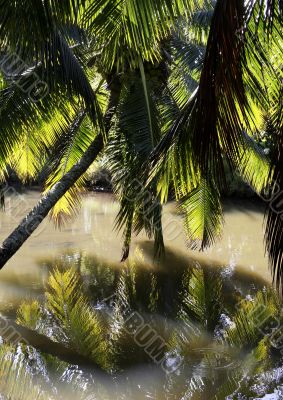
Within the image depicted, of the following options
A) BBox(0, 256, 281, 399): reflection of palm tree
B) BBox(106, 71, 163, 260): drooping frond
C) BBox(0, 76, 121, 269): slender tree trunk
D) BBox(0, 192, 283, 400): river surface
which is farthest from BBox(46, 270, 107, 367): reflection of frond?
BBox(0, 76, 121, 269): slender tree trunk

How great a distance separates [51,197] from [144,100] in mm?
1712

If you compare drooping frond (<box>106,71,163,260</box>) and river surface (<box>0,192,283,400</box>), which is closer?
river surface (<box>0,192,283,400</box>)

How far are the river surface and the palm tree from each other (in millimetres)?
999

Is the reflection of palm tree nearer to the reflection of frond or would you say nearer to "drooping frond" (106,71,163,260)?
the reflection of frond

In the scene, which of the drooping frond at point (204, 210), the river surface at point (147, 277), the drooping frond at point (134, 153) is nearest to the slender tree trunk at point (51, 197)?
the drooping frond at point (134, 153)

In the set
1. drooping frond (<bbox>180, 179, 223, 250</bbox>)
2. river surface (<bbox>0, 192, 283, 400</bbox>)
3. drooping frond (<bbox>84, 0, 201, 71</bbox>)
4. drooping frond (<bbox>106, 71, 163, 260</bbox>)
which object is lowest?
river surface (<bbox>0, 192, 283, 400</bbox>)

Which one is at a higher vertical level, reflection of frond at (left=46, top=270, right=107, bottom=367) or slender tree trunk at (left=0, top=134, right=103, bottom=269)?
slender tree trunk at (left=0, top=134, right=103, bottom=269)

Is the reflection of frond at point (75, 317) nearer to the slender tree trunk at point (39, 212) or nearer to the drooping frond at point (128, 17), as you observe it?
the slender tree trunk at point (39, 212)

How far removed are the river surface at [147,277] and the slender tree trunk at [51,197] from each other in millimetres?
1410

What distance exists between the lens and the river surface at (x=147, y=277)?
5016 mm

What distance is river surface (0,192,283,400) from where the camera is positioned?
5016mm

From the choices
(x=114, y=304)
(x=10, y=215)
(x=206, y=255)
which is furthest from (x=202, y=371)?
(x=10, y=215)

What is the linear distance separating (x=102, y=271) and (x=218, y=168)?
19.7 ft

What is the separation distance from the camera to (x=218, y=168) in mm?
2709
